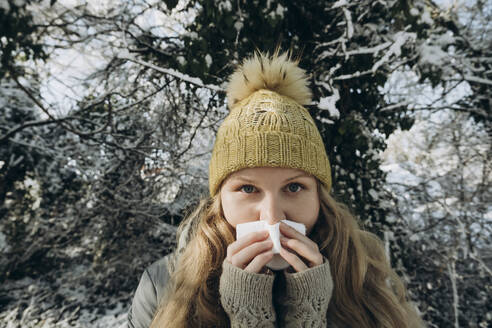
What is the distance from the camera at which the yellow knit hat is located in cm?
131

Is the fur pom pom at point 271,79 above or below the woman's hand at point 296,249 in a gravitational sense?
above

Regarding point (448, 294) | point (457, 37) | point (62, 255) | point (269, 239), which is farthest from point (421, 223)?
point (62, 255)

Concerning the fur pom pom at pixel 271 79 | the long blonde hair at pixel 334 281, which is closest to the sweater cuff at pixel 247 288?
the long blonde hair at pixel 334 281

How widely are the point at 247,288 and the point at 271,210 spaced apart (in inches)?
14.3

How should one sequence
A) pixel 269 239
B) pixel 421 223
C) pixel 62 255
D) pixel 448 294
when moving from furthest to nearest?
pixel 62 255, pixel 421 223, pixel 448 294, pixel 269 239

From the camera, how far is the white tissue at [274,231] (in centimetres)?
117

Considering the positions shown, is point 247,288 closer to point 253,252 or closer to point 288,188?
point 253,252

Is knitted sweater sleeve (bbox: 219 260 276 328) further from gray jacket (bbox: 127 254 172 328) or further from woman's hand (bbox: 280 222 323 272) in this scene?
gray jacket (bbox: 127 254 172 328)

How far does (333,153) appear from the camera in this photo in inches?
122

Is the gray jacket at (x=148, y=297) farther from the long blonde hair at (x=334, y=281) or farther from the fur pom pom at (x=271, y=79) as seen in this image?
the fur pom pom at (x=271, y=79)

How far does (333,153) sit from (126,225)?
3686mm

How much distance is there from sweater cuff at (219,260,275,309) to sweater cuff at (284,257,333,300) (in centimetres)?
11

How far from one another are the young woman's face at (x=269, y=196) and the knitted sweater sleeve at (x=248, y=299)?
0.26m

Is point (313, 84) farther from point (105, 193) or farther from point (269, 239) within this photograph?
point (105, 193)
